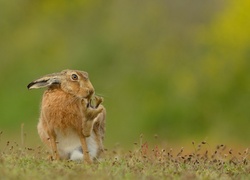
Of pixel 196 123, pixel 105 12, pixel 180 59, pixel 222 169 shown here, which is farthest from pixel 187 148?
pixel 222 169

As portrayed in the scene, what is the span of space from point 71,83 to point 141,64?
43.9ft

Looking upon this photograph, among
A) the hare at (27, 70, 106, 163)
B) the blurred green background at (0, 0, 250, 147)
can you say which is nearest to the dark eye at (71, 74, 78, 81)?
the hare at (27, 70, 106, 163)

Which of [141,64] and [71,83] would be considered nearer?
[71,83]

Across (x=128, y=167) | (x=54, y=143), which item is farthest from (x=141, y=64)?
(x=128, y=167)

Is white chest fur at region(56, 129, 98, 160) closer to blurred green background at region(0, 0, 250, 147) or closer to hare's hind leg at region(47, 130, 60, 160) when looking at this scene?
hare's hind leg at region(47, 130, 60, 160)

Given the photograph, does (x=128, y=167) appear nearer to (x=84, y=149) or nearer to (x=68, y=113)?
(x=84, y=149)

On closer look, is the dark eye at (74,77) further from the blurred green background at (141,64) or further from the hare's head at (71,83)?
the blurred green background at (141,64)

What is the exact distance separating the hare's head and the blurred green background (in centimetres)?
1035

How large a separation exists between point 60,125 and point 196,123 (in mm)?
12236

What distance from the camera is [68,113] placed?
33.4 feet

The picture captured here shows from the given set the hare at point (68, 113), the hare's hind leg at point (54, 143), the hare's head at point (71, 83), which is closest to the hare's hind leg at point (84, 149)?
the hare at point (68, 113)

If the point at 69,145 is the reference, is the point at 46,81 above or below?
above

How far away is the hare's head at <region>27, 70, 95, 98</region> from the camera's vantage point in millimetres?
10109

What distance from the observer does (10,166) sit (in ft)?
30.7
